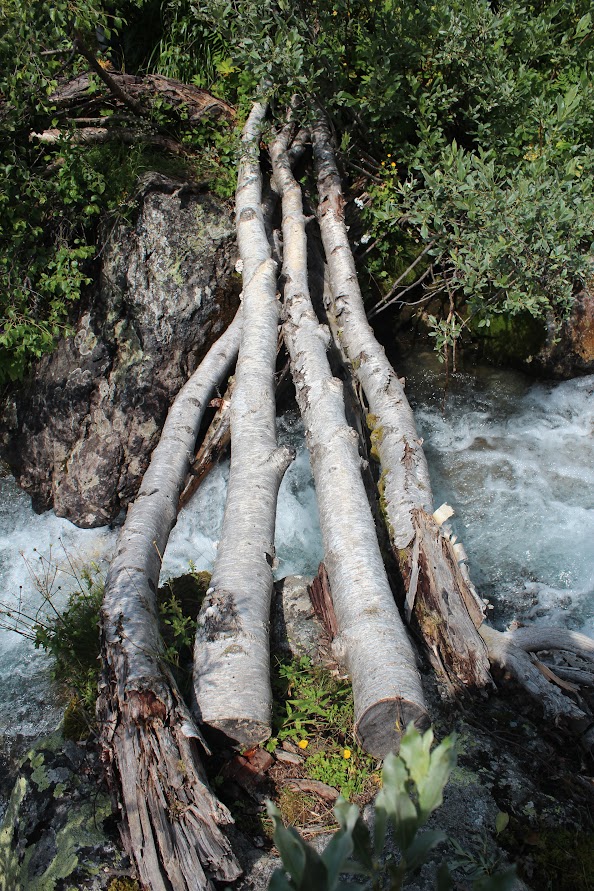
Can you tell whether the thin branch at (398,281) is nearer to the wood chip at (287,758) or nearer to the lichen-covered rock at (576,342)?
the lichen-covered rock at (576,342)

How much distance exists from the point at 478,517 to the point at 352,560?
7.20 feet

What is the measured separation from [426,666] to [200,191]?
506 cm

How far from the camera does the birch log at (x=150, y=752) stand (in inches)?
92.4

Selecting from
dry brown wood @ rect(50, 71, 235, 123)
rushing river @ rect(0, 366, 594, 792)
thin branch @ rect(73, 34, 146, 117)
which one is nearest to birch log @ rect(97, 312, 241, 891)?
rushing river @ rect(0, 366, 594, 792)

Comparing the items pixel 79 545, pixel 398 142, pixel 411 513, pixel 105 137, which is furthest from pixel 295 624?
pixel 105 137

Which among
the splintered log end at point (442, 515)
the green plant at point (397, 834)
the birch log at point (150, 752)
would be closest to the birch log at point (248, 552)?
the birch log at point (150, 752)

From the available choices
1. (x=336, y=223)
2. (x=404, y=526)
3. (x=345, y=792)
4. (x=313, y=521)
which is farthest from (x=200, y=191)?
(x=345, y=792)

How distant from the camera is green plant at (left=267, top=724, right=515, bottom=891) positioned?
3.28 ft

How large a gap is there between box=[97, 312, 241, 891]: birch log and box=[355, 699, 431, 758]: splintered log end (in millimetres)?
683

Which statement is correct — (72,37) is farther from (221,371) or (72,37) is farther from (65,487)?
(65,487)

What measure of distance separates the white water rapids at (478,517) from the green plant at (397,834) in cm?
347

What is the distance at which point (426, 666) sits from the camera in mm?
3295

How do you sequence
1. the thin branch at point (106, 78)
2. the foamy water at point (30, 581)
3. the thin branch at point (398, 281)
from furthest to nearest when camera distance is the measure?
the thin branch at point (398, 281)
the thin branch at point (106, 78)
the foamy water at point (30, 581)

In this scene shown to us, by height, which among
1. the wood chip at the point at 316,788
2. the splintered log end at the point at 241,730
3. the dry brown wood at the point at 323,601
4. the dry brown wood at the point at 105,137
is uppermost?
the dry brown wood at the point at 105,137
